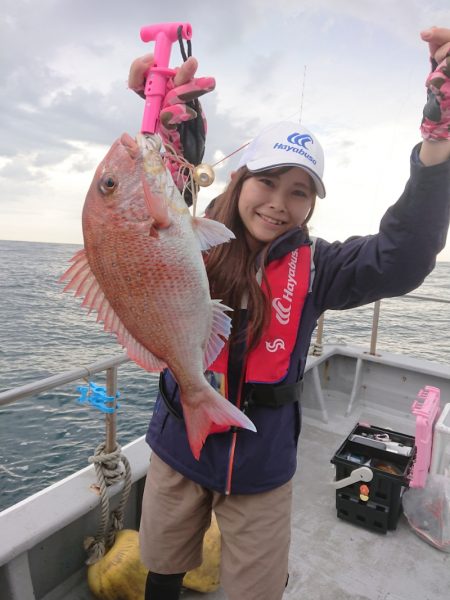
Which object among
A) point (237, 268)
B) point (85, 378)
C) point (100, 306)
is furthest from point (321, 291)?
point (85, 378)

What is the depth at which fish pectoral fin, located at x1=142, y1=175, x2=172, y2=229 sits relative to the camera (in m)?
1.43

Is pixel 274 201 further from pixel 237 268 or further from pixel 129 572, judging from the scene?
pixel 129 572

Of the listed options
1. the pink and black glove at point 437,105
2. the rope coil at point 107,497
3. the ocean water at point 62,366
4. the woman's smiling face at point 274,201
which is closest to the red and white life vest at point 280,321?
the woman's smiling face at point 274,201

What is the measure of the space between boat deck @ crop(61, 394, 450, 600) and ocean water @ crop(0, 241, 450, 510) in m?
2.37

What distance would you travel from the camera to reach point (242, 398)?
5.96ft

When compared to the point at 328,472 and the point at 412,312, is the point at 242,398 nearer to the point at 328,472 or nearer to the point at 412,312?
the point at 328,472

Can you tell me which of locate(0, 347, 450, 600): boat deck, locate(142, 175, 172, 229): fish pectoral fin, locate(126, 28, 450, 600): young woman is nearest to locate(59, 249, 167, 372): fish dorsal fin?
locate(142, 175, 172, 229): fish pectoral fin

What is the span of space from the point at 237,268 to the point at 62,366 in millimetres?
11648

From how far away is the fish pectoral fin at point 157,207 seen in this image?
56.2 inches

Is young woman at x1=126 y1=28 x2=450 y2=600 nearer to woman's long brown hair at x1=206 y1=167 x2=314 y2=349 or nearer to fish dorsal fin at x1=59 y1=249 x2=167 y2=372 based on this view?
woman's long brown hair at x1=206 y1=167 x2=314 y2=349

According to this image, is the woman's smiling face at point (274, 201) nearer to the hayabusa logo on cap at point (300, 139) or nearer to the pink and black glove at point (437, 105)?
the hayabusa logo on cap at point (300, 139)

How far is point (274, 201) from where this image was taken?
177 cm

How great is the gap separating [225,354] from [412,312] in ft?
88.0

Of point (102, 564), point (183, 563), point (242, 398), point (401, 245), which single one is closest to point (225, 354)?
point (242, 398)
